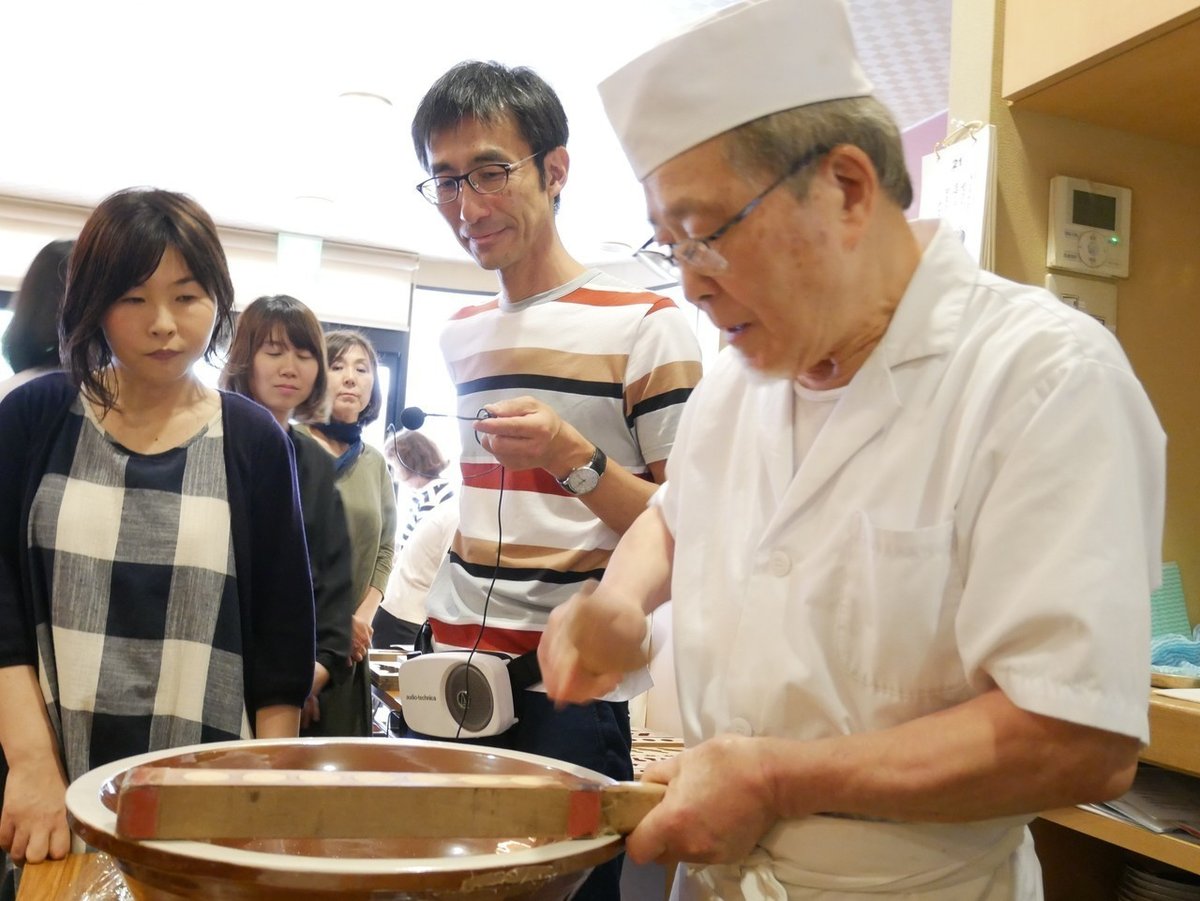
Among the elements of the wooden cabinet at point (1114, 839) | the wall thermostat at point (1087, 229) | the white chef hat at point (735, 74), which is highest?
the wall thermostat at point (1087, 229)

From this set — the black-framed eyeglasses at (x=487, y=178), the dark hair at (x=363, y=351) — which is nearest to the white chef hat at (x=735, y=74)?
the black-framed eyeglasses at (x=487, y=178)

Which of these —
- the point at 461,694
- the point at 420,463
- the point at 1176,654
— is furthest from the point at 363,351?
the point at 1176,654

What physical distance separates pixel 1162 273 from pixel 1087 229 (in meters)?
0.21

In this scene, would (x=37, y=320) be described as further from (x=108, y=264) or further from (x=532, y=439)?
(x=532, y=439)

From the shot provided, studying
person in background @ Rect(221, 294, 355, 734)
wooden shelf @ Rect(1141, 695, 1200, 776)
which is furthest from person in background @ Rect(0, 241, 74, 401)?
wooden shelf @ Rect(1141, 695, 1200, 776)

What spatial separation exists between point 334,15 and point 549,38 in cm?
83

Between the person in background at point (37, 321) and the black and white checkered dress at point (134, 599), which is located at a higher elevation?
the person in background at point (37, 321)

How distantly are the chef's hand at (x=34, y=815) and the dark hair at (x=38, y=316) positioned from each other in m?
0.88

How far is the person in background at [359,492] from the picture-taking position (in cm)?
230

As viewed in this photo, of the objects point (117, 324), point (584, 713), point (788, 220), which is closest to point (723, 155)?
point (788, 220)

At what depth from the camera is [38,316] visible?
1.85 m

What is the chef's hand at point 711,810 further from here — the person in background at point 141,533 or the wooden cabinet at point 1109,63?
the wooden cabinet at point 1109,63

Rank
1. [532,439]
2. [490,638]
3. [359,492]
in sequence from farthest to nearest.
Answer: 1. [359,492]
2. [490,638]
3. [532,439]

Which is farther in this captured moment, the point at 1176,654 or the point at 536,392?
the point at 1176,654
